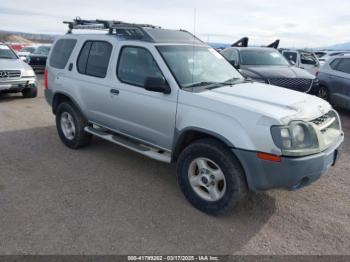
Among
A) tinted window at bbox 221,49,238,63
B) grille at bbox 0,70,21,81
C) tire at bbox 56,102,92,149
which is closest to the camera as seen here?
tire at bbox 56,102,92,149

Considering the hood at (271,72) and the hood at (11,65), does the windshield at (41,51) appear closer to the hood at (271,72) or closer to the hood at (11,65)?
the hood at (11,65)

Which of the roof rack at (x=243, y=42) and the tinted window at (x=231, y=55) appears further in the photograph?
the roof rack at (x=243, y=42)

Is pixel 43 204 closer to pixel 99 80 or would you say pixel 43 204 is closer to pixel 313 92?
pixel 99 80

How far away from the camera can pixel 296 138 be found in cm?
310

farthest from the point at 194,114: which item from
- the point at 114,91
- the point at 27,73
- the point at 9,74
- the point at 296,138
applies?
the point at 27,73

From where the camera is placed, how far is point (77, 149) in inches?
218

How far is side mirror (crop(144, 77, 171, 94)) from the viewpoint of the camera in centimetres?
370

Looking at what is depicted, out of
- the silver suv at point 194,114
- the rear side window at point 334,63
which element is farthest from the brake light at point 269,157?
the rear side window at point 334,63

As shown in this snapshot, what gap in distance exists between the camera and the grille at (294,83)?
27.3 ft

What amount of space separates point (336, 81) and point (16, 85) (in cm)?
900

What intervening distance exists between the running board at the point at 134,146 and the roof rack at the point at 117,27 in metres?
1.40

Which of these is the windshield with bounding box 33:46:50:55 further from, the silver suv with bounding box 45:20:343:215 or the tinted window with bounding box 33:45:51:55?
the silver suv with bounding box 45:20:343:215

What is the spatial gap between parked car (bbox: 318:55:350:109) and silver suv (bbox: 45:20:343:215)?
5170 mm

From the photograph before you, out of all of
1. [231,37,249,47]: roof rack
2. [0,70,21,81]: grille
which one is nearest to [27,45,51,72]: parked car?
[0,70,21,81]: grille
